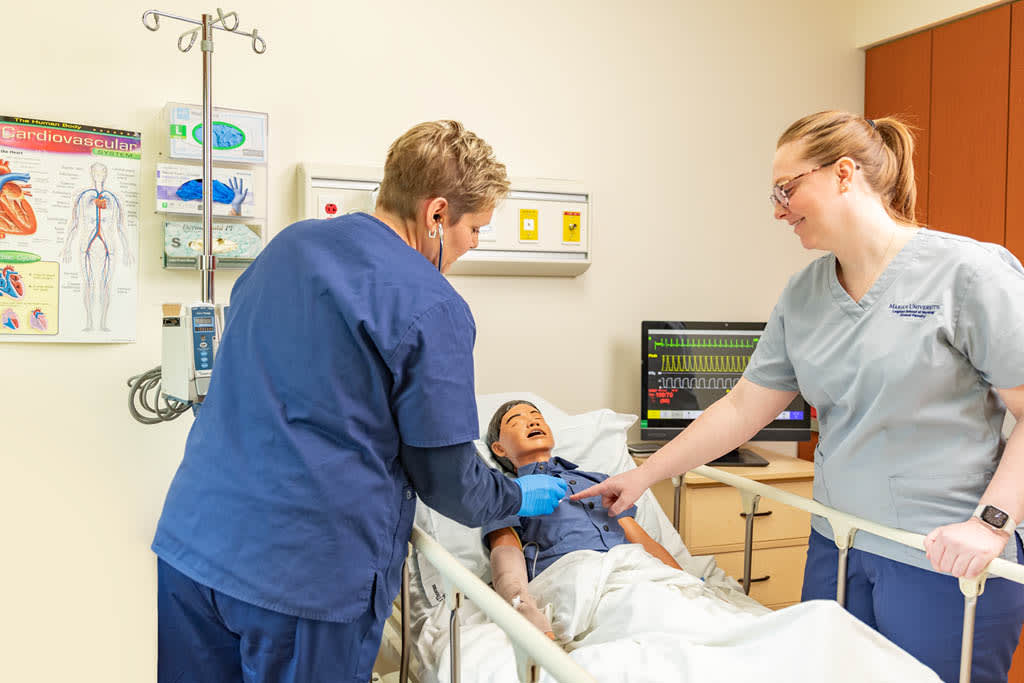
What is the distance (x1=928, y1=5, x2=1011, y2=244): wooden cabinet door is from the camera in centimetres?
297

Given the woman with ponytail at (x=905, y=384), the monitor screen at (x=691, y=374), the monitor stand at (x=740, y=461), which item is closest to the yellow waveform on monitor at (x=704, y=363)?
the monitor screen at (x=691, y=374)

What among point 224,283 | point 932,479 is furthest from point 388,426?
point 224,283

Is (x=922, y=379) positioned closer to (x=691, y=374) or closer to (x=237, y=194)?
(x=691, y=374)

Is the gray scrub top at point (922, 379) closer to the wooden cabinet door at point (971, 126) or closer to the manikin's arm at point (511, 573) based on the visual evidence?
the manikin's arm at point (511, 573)

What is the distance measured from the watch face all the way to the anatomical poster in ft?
7.62

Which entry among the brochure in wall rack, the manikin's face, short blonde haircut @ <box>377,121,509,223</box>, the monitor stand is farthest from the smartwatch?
the brochure in wall rack

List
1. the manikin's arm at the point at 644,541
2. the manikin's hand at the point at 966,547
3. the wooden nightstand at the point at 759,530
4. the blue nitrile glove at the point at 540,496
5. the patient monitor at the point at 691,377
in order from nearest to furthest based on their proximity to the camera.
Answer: the manikin's hand at the point at 966,547, the blue nitrile glove at the point at 540,496, the manikin's arm at the point at 644,541, the wooden nightstand at the point at 759,530, the patient monitor at the point at 691,377

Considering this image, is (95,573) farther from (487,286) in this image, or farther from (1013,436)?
(1013,436)

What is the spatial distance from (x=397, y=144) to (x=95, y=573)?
186cm

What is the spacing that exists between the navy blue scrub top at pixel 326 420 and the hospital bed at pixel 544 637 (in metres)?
0.23

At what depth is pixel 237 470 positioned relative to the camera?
3.97ft

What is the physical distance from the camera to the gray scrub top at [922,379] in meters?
1.35

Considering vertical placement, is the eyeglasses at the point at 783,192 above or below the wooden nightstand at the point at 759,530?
above

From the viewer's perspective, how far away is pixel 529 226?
112 inches
